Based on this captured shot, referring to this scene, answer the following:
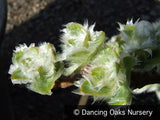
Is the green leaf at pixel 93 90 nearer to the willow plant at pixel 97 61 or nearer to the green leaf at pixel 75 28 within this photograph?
the willow plant at pixel 97 61

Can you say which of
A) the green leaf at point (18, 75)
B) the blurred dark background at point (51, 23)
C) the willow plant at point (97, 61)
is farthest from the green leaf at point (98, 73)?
the blurred dark background at point (51, 23)

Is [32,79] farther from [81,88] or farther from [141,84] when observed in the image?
[141,84]

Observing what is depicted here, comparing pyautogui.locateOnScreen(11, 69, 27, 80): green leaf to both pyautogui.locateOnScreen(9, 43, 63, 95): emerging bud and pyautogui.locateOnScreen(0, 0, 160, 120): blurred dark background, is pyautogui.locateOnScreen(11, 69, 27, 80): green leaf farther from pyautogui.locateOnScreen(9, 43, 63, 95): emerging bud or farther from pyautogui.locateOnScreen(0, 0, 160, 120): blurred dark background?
pyautogui.locateOnScreen(0, 0, 160, 120): blurred dark background

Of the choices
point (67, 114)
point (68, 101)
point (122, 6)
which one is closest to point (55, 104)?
point (68, 101)

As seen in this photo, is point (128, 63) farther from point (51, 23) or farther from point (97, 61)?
point (51, 23)

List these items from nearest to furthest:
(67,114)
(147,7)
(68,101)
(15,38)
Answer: (67,114)
(68,101)
(147,7)
(15,38)

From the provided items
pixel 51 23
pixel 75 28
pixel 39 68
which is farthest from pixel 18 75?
pixel 51 23
